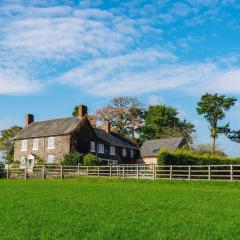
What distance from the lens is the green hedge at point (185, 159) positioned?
131 feet

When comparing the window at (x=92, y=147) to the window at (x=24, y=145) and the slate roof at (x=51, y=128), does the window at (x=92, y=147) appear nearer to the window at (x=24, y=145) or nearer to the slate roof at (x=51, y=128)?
the slate roof at (x=51, y=128)

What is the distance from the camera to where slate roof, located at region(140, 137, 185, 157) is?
69.0m

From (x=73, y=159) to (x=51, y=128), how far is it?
28.8 ft

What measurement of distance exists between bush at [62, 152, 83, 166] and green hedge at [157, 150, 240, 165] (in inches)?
630

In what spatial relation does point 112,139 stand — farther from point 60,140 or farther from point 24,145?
point 24,145

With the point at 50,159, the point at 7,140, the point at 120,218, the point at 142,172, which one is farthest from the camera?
the point at 7,140

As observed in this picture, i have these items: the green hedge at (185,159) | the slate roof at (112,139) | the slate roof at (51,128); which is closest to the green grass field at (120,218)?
the green hedge at (185,159)

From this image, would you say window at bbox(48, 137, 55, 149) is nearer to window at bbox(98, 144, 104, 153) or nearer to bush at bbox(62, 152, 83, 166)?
bush at bbox(62, 152, 83, 166)

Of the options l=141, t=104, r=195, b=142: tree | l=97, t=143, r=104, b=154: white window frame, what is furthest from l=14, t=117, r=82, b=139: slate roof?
l=141, t=104, r=195, b=142: tree

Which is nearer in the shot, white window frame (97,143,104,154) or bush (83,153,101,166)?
bush (83,153,101,166)

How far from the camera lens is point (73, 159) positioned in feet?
180

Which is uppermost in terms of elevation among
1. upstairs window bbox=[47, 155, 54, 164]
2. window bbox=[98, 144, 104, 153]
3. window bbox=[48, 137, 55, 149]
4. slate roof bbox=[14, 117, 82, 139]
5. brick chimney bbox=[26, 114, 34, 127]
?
brick chimney bbox=[26, 114, 34, 127]

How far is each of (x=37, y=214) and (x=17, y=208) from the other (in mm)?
2065

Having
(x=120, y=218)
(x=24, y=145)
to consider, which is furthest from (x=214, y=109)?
(x=120, y=218)
